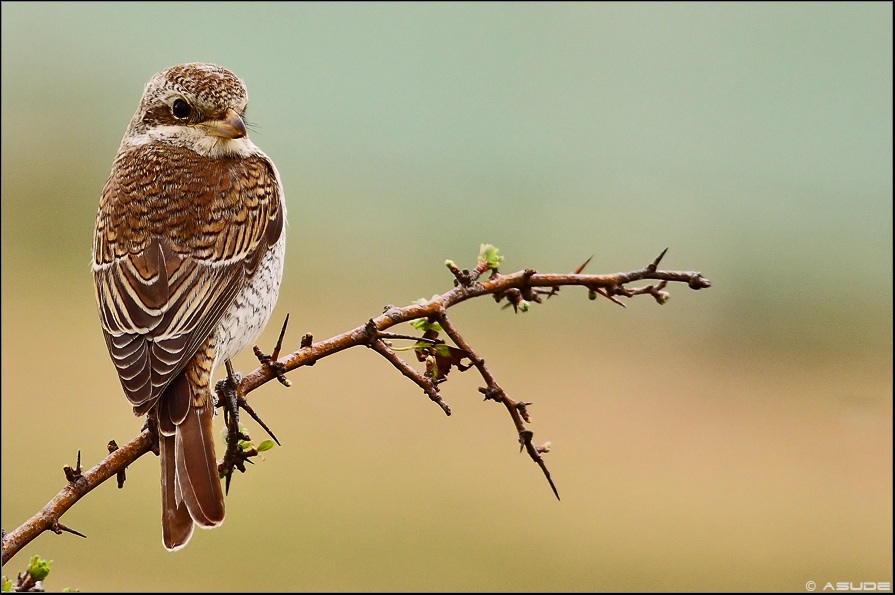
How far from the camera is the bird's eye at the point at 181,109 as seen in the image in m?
3.85

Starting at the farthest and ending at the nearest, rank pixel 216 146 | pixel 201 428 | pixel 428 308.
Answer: pixel 216 146 < pixel 201 428 < pixel 428 308

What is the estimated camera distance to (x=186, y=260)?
3.43m

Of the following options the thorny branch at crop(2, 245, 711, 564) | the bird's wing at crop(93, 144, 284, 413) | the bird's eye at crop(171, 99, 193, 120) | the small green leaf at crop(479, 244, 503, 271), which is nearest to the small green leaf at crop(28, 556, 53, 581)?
the thorny branch at crop(2, 245, 711, 564)

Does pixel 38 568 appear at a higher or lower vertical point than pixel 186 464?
lower

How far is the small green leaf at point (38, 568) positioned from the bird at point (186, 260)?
0.63 meters

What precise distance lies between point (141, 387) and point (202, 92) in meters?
1.35

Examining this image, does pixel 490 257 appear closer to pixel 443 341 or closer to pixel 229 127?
pixel 443 341

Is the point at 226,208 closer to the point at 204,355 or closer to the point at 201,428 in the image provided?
the point at 204,355

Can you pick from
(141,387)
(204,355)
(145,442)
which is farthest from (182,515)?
(204,355)

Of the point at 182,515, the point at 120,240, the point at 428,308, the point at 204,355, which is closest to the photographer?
the point at 428,308

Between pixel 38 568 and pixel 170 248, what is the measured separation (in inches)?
67.2

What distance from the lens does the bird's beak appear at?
363 centimetres

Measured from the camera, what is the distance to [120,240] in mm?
3543

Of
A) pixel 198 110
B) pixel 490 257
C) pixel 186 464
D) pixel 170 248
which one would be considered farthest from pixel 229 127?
pixel 490 257
